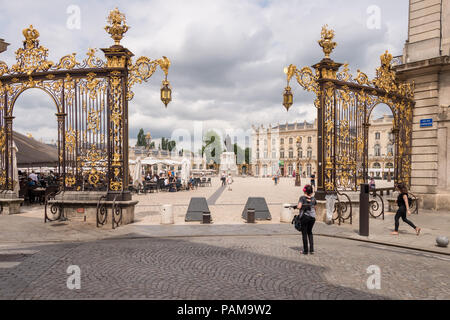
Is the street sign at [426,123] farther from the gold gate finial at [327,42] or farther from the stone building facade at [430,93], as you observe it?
the gold gate finial at [327,42]

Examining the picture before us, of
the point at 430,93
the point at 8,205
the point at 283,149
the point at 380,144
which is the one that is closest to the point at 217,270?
the point at 8,205

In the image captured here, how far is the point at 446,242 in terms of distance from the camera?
7.67 metres

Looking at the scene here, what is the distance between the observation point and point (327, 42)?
1133 cm

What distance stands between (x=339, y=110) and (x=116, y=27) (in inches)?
332

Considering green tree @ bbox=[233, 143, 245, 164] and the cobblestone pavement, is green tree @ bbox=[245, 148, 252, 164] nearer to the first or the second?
green tree @ bbox=[233, 143, 245, 164]

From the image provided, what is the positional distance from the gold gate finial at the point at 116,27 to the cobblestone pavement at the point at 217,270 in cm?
674

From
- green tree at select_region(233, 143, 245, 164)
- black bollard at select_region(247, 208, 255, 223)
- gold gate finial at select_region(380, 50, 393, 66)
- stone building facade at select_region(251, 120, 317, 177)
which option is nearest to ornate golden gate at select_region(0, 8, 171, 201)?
black bollard at select_region(247, 208, 255, 223)

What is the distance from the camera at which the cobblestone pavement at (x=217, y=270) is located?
4.88 metres

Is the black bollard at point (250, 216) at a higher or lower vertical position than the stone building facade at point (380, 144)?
lower

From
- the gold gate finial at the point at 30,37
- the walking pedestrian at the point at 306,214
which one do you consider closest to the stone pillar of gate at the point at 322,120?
the walking pedestrian at the point at 306,214

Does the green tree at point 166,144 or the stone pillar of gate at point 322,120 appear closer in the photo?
the stone pillar of gate at point 322,120
